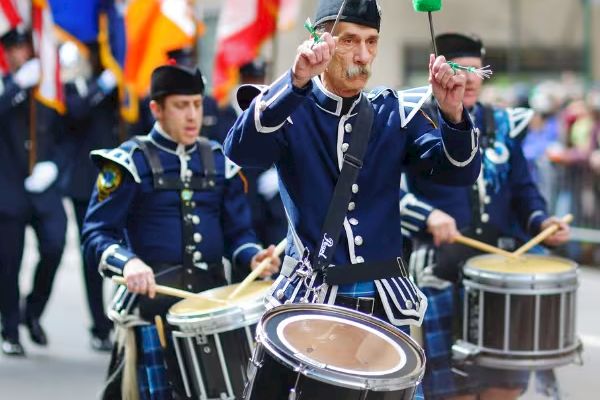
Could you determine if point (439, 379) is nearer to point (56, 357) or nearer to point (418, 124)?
point (418, 124)

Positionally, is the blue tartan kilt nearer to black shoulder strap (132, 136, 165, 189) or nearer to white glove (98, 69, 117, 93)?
black shoulder strap (132, 136, 165, 189)

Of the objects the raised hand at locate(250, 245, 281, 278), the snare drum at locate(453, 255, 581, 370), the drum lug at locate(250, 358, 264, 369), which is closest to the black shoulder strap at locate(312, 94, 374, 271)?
the drum lug at locate(250, 358, 264, 369)

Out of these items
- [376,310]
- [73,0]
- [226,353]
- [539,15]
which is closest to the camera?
[376,310]

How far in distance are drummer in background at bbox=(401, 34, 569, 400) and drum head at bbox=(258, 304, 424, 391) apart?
7.29 ft

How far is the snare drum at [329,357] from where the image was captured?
321 cm

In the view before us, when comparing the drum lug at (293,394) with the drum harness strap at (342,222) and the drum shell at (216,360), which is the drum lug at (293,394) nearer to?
the drum harness strap at (342,222)

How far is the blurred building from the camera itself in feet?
65.8

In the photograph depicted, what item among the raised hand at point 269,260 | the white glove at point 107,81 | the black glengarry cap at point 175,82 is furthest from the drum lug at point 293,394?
the white glove at point 107,81

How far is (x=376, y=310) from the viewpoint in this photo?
149 inches

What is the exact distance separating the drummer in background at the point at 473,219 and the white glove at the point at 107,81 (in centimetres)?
302

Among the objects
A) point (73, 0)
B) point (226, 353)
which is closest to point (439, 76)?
point (226, 353)

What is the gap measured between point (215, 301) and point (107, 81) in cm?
369

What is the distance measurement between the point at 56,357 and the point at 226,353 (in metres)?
3.20

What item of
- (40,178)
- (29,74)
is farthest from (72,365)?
(29,74)
